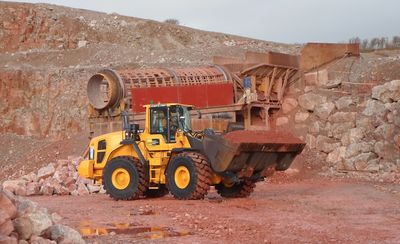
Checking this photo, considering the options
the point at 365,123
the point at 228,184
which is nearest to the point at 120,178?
the point at 228,184

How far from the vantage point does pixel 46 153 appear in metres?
29.1

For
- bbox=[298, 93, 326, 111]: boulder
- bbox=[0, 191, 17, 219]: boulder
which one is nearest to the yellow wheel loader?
bbox=[0, 191, 17, 219]: boulder

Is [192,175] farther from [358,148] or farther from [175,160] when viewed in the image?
[358,148]

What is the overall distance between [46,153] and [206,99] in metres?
7.47

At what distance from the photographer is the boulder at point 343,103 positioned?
2586 centimetres

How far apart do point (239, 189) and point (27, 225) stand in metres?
9.47

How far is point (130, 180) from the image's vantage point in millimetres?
16641

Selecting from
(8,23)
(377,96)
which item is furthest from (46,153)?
(8,23)

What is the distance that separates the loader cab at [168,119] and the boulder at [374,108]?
33.4 feet

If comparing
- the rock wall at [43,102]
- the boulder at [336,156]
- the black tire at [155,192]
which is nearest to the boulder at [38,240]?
the black tire at [155,192]

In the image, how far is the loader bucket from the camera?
15.2 metres

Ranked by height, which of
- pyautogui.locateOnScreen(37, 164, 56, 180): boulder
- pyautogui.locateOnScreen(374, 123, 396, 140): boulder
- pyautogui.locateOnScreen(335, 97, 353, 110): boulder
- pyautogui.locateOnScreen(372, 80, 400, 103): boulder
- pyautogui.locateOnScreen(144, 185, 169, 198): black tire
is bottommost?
pyautogui.locateOnScreen(144, 185, 169, 198): black tire

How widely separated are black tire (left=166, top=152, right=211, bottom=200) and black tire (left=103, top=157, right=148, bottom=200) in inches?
32.6

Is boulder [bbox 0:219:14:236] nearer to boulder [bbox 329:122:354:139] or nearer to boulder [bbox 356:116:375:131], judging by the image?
boulder [bbox 356:116:375:131]
